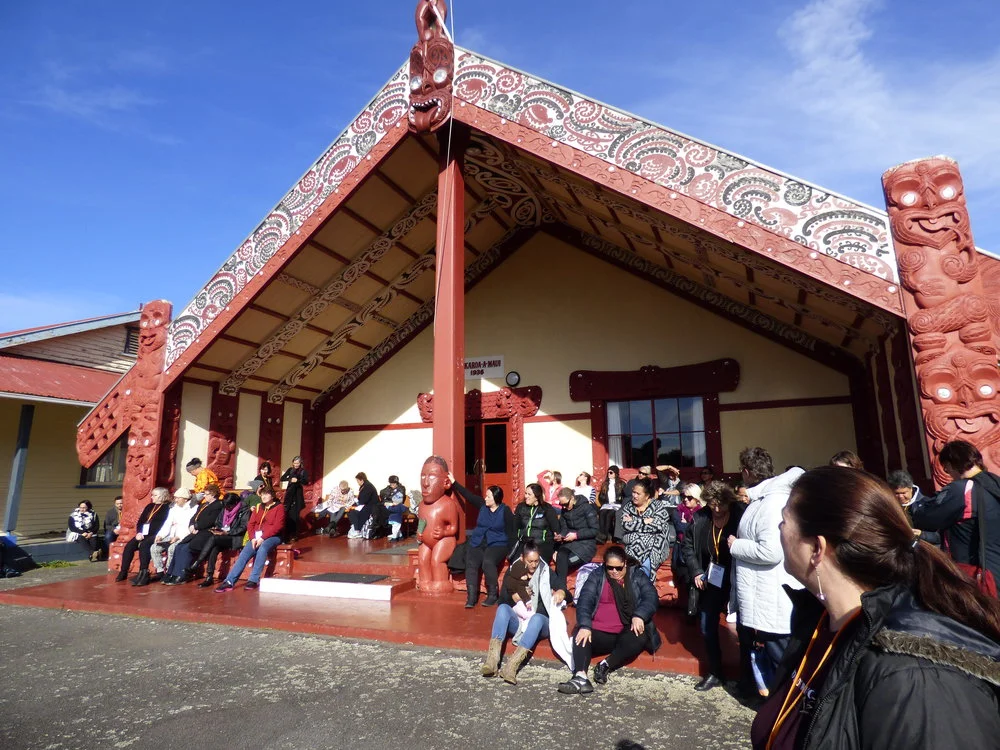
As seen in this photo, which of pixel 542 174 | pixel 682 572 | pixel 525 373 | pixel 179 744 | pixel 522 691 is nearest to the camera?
pixel 179 744

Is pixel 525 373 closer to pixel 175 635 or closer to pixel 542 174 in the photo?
pixel 542 174

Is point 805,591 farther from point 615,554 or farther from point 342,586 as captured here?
point 342,586

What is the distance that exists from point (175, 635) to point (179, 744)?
9.27 ft

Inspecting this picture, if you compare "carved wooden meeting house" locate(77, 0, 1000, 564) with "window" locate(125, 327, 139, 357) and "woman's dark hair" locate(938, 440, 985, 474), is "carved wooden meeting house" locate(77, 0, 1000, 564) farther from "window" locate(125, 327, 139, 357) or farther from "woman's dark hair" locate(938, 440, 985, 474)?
"window" locate(125, 327, 139, 357)

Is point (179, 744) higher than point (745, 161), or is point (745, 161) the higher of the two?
point (745, 161)

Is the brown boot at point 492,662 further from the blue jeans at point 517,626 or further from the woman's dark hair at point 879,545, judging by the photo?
the woman's dark hair at point 879,545

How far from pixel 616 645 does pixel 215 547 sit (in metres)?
6.07

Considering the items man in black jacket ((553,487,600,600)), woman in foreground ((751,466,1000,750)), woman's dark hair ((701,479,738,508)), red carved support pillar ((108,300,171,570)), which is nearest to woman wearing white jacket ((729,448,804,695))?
woman's dark hair ((701,479,738,508))

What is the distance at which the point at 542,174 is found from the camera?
8609 millimetres

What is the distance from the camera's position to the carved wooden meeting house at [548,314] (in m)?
5.57

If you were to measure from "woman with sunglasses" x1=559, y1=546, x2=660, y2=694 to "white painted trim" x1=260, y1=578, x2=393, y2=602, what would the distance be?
306 cm

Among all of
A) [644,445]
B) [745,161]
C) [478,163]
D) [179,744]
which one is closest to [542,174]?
[478,163]

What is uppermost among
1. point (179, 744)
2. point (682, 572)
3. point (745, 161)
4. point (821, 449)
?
point (745, 161)

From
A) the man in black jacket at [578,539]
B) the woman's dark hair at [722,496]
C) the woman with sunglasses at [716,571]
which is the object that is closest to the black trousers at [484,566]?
the man in black jacket at [578,539]
